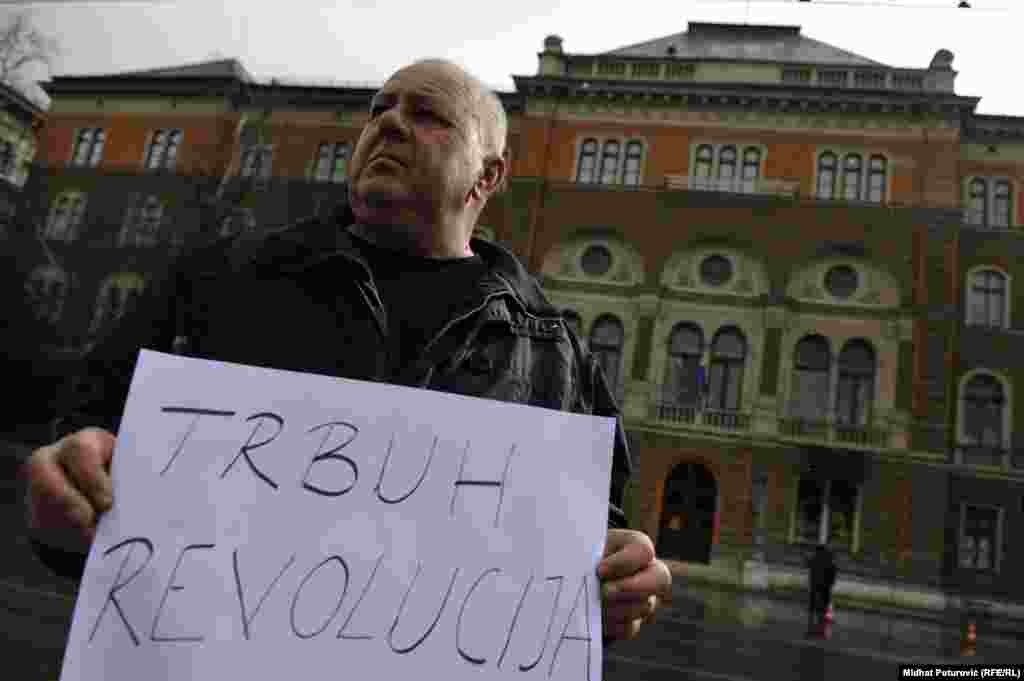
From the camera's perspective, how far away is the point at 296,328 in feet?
5.04

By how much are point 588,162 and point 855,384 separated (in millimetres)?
11319

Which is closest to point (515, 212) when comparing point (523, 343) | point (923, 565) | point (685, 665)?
point (923, 565)

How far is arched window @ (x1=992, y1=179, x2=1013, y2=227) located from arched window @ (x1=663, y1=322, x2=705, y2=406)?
10274mm

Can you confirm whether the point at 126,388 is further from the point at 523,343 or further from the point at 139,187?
the point at 139,187

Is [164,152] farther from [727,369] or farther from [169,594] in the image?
[169,594]

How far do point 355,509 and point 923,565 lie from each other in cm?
2200

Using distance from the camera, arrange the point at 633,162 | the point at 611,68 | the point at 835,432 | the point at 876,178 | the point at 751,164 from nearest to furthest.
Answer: the point at 835,432 < the point at 876,178 < the point at 751,164 < the point at 633,162 < the point at 611,68

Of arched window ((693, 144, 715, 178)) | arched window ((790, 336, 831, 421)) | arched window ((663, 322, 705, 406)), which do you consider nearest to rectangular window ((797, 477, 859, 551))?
arched window ((790, 336, 831, 421))

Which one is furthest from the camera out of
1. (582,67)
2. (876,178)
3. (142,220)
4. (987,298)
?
(142,220)

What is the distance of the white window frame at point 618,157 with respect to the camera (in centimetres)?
2453

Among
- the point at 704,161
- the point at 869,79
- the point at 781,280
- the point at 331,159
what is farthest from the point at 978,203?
the point at 331,159

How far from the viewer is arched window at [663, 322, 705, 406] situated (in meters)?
22.5

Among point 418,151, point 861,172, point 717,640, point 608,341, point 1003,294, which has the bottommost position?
point 717,640

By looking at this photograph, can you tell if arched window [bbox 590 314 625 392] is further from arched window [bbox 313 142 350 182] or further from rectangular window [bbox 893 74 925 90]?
rectangular window [bbox 893 74 925 90]
